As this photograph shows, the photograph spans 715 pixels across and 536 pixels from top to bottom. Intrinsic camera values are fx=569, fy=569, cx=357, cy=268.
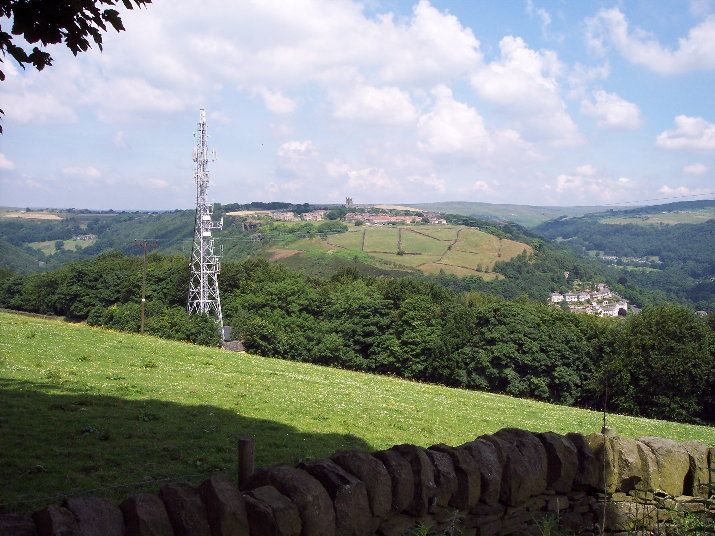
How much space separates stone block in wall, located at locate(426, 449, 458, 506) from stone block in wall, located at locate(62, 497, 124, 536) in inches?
154

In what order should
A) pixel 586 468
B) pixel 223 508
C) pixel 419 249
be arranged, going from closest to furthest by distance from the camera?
pixel 223 508 < pixel 586 468 < pixel 419 249

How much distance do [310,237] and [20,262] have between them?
282 feet

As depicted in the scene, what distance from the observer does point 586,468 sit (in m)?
8.69

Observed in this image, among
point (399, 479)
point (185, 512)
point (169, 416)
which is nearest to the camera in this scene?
point (185, 512)

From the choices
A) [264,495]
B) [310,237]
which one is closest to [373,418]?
[264,495]

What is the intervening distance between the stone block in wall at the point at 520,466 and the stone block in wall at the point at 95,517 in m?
5.14

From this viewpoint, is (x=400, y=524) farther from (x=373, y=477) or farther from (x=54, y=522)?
(x=54, y=522)

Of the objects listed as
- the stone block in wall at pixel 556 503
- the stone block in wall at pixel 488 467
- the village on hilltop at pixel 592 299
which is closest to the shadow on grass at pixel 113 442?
the stone block in wall at pixel 488 467

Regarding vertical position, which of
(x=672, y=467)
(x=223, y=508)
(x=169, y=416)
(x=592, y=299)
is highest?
(x=223, y=508)

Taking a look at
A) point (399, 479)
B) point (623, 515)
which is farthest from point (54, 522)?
point (623, 515)

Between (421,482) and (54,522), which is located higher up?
(54,522)

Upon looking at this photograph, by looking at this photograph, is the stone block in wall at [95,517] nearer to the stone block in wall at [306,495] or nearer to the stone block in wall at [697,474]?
the stone block in wall at [306,495]

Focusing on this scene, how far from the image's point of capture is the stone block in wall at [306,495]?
586cm

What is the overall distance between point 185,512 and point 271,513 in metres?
0.82
